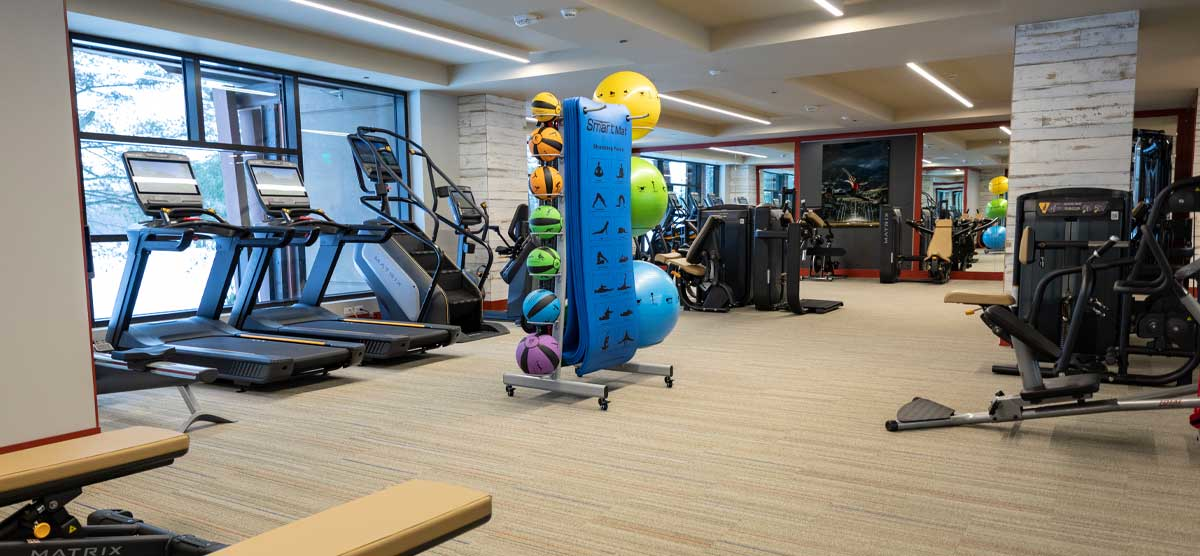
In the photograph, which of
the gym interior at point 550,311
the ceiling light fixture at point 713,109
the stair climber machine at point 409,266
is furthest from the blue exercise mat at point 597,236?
the ceiling light fixture at point 713,109

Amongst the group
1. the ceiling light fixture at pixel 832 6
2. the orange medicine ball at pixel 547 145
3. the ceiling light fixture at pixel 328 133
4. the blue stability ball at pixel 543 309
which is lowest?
the blue stability ball at pixel 543 309

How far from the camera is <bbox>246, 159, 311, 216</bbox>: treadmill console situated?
6410mm

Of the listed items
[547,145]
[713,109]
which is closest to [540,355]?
[547,145]

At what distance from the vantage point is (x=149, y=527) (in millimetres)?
2496

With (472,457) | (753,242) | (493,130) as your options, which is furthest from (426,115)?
(472,457)

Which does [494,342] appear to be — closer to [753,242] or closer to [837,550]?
[753,242]

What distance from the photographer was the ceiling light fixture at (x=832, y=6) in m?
6.57

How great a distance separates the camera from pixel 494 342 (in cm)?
732

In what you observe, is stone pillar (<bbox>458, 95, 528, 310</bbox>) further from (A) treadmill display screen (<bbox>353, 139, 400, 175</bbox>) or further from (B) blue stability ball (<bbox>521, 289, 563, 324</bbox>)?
(B) blue stability ball (<bbox>521, 289, 563, 324</bbox>)

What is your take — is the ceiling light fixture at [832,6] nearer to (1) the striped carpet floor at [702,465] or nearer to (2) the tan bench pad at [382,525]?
(1) the striped carpet floor at [702,465]

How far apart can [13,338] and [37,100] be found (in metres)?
1.18

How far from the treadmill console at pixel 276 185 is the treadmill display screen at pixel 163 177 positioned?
0.52 metres

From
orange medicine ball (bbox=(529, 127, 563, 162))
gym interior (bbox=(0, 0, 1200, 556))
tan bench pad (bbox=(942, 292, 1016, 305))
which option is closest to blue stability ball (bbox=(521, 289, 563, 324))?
gym interior (bbox=(0, 0, 1200, 556))

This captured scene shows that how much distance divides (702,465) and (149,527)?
2.27 metres
